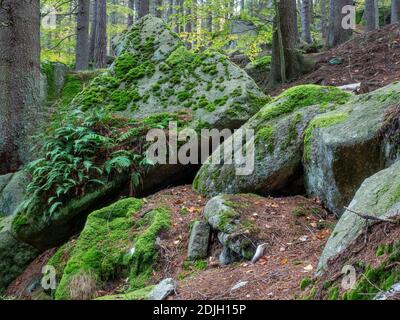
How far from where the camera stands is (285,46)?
1218cm

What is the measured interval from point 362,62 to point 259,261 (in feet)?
32.9

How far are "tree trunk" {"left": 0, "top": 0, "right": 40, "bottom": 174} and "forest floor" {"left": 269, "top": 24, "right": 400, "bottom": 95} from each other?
21.4ft

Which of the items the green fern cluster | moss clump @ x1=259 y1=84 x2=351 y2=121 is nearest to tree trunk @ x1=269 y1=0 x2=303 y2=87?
moss clump @ x1=259 y1=84 x2=351 y2=121

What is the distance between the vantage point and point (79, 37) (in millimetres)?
15977

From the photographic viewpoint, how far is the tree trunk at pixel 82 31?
15.5 m

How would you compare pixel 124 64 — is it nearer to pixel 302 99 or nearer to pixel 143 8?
pixel 302 99

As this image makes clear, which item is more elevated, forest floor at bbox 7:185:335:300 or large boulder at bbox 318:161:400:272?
large boulder at bbox 318:161:400:272

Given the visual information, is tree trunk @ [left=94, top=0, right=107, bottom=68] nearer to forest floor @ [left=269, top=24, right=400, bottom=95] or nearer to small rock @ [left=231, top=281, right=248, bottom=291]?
forest floor @ [left=269, top=24, right=400, bottom=95]

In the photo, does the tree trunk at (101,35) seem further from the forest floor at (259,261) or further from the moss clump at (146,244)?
the moss clump at (146,244)

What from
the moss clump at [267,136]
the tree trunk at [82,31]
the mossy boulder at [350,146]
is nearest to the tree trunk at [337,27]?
the tree trunk at [82,31]

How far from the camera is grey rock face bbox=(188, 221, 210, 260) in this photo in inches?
192
